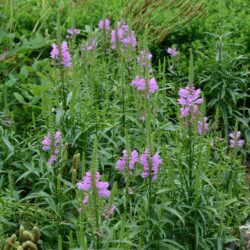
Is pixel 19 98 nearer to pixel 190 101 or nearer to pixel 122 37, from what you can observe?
pixel 122 37

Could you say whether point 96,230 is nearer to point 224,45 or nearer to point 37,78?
point 37,78

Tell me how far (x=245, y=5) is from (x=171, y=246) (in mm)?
4202

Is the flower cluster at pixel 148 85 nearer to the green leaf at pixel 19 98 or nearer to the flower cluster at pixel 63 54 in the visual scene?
the flower cluster at pixel 63 54

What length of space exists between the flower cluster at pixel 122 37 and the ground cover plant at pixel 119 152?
0.01 meters

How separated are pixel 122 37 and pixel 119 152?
1126mm

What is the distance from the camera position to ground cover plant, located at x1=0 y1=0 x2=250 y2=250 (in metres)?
3.39

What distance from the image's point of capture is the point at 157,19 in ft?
21.6

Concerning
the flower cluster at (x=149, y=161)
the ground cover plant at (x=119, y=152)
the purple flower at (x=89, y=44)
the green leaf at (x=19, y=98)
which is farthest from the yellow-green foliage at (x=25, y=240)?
the purple flower at (x=89, y=44)

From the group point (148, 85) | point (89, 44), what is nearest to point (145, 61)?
point (148, 85)

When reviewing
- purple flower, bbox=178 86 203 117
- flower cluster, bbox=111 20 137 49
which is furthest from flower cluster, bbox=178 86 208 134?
flower cluster, bbox=111 20 137 49

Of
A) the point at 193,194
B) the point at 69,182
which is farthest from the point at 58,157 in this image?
the point at 193,194

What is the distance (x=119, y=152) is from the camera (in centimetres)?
435

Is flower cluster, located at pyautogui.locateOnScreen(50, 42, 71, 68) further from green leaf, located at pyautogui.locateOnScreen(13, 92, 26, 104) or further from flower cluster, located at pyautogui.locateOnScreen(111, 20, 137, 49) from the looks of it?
green leaf, located at pyautogui.locateOnScreen(13, 92, 26, 104)

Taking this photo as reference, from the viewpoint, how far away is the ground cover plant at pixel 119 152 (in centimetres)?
339
